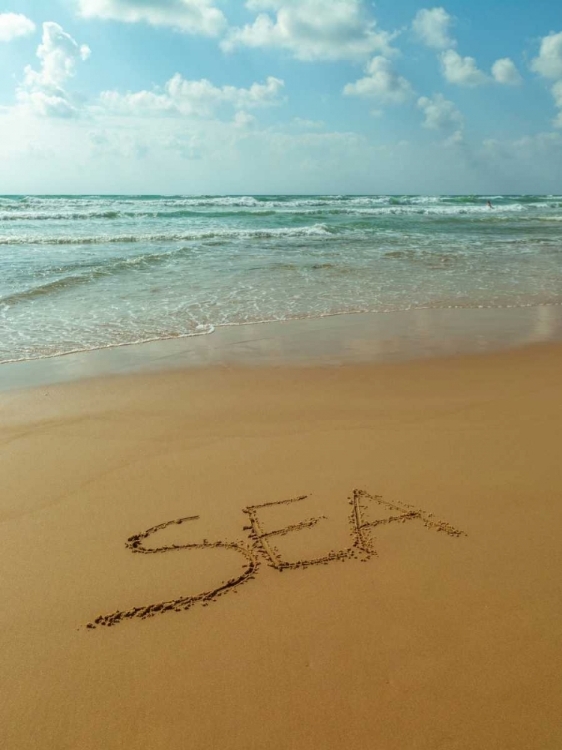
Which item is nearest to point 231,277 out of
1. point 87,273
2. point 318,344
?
point 87,273

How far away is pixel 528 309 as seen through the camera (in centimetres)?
839

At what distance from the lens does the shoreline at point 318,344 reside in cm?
569

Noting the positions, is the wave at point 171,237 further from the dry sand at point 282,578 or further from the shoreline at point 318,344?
the dry sand at point 282,578

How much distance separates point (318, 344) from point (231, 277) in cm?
518

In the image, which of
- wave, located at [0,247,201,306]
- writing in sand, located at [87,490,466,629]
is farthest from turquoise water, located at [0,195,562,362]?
writing in sand, located at [87,490,466,629]

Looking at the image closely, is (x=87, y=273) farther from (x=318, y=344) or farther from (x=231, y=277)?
(x=318, y=344)

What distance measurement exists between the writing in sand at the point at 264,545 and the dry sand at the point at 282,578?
0.01 m

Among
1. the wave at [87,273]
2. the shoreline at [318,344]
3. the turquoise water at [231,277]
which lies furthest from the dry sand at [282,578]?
the wave at [87,273]

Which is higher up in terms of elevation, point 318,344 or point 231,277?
point 231,277

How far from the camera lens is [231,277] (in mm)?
11125

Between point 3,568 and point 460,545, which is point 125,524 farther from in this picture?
point 460,545

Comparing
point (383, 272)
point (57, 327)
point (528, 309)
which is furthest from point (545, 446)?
point (383, 272)

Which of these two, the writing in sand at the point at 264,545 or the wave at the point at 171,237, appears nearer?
the writing in sand at the point at 264,545

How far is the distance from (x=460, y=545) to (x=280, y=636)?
1.09 m
